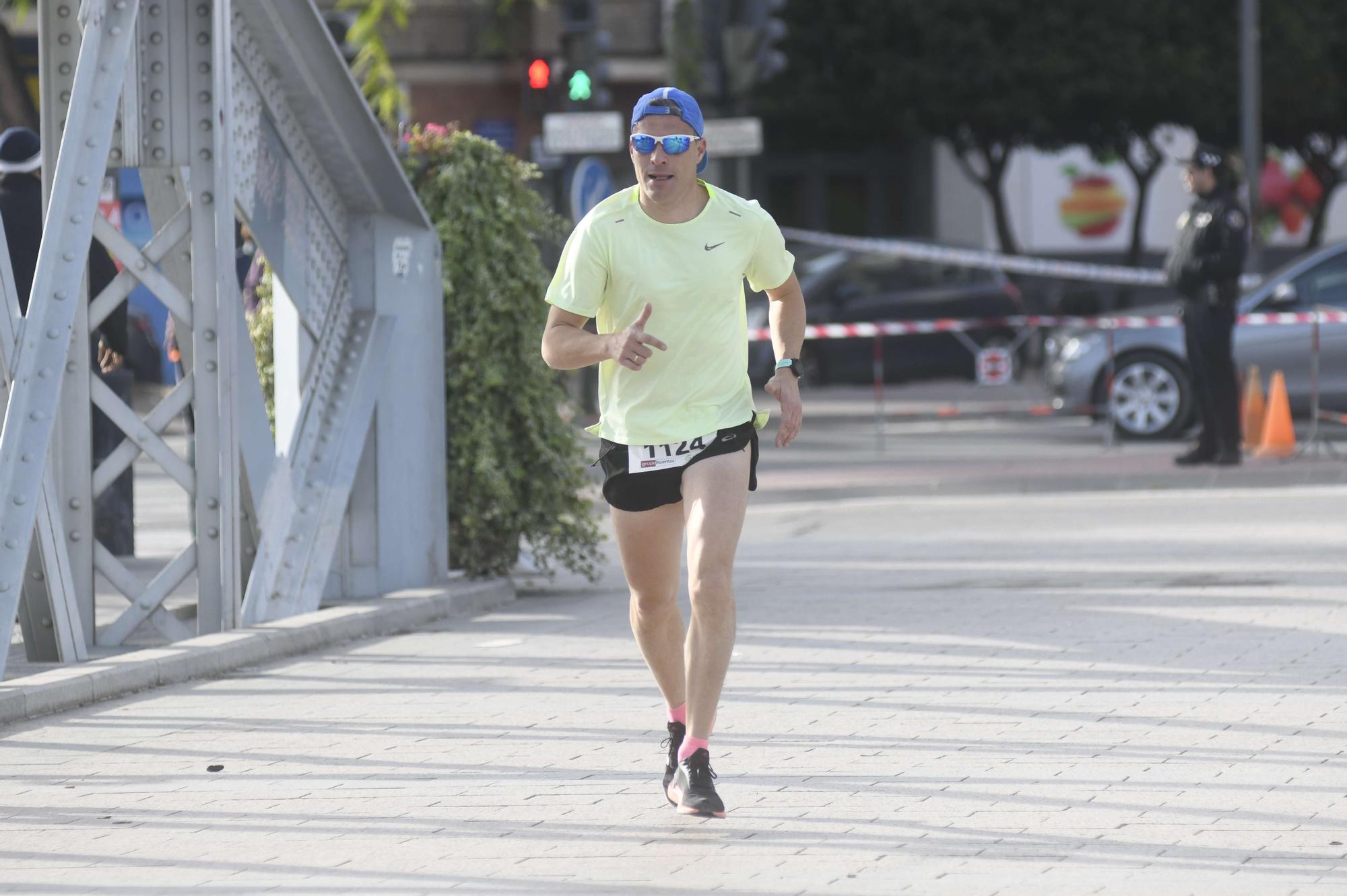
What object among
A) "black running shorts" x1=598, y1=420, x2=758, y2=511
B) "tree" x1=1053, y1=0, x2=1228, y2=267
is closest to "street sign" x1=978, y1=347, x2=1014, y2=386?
"tree" x1=1053, y1=0, x2=1228, y2=267

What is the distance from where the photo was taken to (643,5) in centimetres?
3409

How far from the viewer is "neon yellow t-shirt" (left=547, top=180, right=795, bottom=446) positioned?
5703 millimetres

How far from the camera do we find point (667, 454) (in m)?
5.72

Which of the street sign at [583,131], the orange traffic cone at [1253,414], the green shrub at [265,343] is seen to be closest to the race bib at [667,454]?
the green shrub at [265,343]

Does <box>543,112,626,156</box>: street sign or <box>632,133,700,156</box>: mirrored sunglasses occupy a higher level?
<box>543,112,626,156</box>: street sign

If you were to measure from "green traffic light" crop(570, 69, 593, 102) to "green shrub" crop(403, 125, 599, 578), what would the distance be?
7.89m

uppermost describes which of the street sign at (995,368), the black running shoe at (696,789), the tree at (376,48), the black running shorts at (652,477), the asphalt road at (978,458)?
the tree at (376,48)

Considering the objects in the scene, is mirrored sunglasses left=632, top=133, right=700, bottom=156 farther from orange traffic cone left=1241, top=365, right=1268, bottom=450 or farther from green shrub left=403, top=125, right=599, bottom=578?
orange traffic cone left=1241, top=365, right=1268, bottom=450

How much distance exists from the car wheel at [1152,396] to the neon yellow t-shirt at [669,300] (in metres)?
12.9

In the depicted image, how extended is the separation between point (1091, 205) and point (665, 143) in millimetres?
39759

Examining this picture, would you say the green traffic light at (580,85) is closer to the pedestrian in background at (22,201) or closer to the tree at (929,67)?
the pedestrian in background at (22,201)

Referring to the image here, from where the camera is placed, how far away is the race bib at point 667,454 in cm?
571

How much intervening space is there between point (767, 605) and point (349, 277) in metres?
2.29

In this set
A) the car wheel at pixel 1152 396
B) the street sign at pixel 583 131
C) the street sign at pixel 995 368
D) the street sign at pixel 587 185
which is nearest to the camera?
the street sign at pixel 587 185
